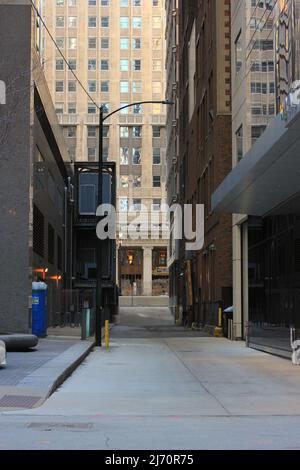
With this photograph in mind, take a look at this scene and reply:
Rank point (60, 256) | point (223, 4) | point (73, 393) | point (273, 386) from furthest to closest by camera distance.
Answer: point (60, 256) → point (223, 4) → point (273, 386) → point (73, 393)

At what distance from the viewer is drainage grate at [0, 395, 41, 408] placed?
10.5 meters

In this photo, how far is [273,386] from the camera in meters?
14.0

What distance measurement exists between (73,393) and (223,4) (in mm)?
26024

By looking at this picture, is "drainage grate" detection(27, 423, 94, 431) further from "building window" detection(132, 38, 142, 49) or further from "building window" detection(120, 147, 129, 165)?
"building window" detection(132, 38, 142, 49)

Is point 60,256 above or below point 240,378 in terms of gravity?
above

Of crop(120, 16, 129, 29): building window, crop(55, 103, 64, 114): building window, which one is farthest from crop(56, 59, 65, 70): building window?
crop(120, 16, 129, 29): building window

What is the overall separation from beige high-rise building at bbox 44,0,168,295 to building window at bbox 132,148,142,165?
163 millimetres

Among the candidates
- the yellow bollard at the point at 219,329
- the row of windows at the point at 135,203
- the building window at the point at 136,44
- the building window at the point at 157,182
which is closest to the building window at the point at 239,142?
the yellow bollard at the point at 219,329

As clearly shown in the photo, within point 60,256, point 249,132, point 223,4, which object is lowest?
point 60,256

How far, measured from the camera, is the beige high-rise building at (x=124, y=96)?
10981 centimetres

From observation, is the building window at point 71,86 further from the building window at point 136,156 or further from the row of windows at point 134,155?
the building window at point 136,156

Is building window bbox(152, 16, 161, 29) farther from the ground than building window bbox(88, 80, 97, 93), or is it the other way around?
building window bbox(152, 16, 161, 29)
